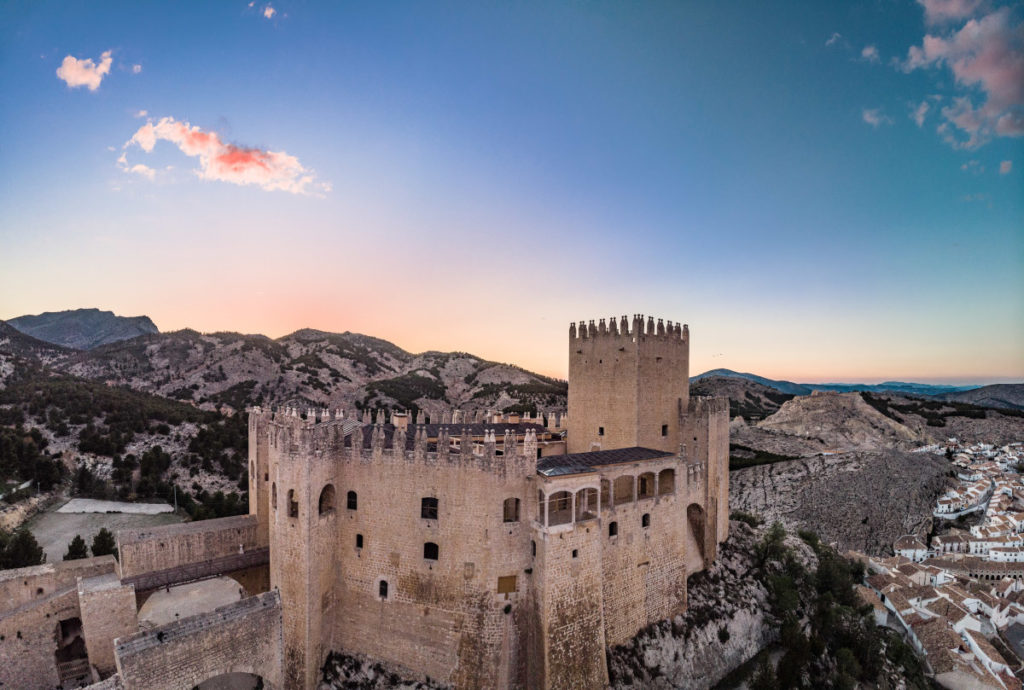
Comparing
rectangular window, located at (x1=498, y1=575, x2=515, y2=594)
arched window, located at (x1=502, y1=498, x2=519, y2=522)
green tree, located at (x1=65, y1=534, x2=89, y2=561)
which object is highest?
arched window, located at (x1=502, y1=498, x2=519, y2=522)

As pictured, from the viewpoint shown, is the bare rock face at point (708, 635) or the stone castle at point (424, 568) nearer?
the stone castle at point (424, 568)

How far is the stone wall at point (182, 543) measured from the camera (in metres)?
19.3

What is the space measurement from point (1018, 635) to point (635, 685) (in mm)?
35900

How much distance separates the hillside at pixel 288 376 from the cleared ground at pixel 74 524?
1059 inches

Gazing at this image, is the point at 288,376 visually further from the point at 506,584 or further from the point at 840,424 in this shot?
the point at 840,424

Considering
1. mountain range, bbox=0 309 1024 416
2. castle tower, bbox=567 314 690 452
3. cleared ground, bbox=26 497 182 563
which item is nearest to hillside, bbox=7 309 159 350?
mountain range, bbox=0 309 1024 416

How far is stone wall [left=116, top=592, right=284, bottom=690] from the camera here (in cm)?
1416

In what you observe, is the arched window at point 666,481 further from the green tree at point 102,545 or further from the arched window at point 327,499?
the green tree at point 102,545

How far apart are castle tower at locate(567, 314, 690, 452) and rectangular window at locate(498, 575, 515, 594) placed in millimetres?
8492

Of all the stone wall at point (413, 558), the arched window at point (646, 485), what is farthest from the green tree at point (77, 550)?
the arched window at point (646, 485)

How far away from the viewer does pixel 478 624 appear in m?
17.4

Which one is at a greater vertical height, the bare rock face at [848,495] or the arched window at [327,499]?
the arched window at [327,499]

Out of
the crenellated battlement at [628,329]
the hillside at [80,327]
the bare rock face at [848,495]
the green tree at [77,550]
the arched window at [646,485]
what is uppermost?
the hillside at [80,327]

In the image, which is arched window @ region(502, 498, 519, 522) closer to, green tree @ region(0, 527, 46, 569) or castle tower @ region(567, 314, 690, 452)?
castle tower @ region(567, 314, 690, 452)
